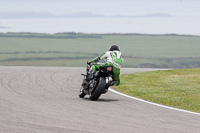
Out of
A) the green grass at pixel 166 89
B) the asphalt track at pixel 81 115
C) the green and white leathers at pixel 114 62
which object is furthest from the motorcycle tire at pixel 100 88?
the green grass at pixel 166 89

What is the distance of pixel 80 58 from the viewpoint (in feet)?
516

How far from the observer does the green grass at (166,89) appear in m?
16.4

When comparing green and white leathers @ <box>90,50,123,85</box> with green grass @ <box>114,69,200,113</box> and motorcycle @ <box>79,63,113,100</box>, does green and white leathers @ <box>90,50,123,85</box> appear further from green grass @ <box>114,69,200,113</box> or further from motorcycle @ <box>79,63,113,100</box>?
green grass @ <box>114,69,200,113</box>

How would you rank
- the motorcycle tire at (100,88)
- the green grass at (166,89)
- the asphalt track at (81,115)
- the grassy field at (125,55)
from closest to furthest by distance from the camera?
the asphalt track at (81,115) < the motorcycle tire at (100,88) < the green grass at (166,89) < the grassy field at (125,55)

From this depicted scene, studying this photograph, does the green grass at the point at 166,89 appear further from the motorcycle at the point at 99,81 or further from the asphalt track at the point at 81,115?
the motorcycle at the point at 99,81

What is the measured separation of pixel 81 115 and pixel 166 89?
8.41 m

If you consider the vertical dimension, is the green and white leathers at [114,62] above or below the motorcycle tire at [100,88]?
above

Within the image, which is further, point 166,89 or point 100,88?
point 166,89

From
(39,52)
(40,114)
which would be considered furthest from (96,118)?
(39,52)

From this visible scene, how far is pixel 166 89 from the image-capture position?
20.6m

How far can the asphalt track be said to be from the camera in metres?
10.9

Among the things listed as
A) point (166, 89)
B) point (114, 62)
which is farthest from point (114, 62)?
point (166, 89)

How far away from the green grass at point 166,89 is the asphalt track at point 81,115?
3.22 ft

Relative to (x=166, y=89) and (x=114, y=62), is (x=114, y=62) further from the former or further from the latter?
(x=166, y=89)
